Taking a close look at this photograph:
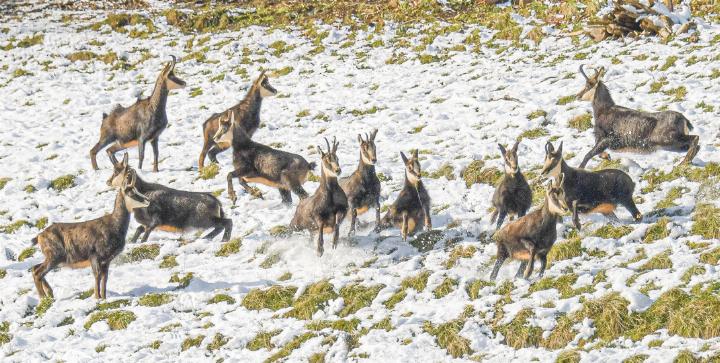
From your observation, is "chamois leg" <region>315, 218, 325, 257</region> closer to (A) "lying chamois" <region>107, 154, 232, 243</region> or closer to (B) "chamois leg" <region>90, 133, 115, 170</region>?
(A) "lying chamois" <region>107, 154, 232, 243</region>

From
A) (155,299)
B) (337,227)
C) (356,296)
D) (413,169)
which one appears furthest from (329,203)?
(155,299)

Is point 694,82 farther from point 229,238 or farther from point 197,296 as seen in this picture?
point 197,296

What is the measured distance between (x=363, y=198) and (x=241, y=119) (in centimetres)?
573

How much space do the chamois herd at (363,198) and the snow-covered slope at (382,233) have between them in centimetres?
34

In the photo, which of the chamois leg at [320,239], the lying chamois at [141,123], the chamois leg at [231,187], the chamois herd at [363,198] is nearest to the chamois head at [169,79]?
the lying chamois at [141,123]

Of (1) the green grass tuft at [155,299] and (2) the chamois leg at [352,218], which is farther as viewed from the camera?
(2) the chamois leg at [352,218]

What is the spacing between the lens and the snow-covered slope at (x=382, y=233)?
9289 mm

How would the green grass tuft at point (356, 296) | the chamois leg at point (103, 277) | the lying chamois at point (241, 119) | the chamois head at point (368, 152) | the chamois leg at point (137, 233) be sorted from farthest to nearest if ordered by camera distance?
the lying chamois at point (241, 119), the chamois leg at point (137, 233), the chamois head at point (368, 152), the chamois leg at point (103, 277), the green grass tuft at point (356, 296)

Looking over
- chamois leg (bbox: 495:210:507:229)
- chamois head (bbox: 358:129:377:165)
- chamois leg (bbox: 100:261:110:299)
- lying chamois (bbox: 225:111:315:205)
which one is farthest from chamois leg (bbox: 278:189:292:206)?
chamois leg (bbox: 495:210:507:229)

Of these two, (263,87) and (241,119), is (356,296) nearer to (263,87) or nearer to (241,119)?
(241,119)

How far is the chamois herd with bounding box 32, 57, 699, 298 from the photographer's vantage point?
435 inches

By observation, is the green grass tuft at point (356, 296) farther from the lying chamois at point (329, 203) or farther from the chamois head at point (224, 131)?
the chamois head at point (224, 131)

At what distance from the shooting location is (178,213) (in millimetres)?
13602

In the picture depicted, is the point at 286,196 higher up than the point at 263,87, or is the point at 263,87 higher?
the point at 263,87
